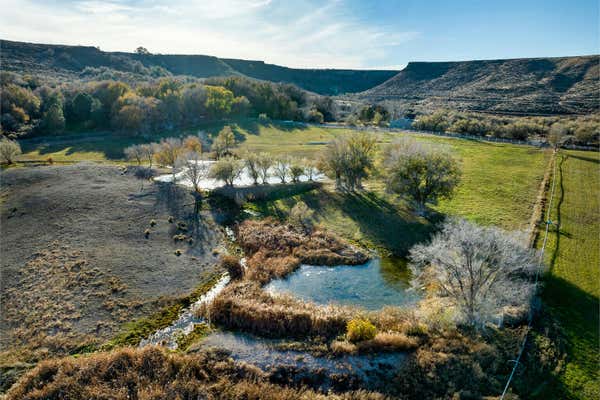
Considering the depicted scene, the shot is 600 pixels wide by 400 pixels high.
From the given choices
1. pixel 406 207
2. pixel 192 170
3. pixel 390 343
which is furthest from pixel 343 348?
pixel 192 170

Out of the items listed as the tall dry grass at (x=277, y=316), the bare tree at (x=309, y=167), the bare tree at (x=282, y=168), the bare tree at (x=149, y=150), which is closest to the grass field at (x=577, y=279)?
the tall dry grass at (x=277, y=316)

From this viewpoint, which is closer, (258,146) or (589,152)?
(589,152)

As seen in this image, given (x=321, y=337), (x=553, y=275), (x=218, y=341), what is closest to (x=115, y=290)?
(x=218, y=341)

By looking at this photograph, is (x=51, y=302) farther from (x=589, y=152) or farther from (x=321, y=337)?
(x=589, y=152)

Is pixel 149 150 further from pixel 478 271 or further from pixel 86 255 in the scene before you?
pixel 478 271

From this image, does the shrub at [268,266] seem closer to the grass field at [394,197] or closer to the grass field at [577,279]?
the grass field at [394,197]

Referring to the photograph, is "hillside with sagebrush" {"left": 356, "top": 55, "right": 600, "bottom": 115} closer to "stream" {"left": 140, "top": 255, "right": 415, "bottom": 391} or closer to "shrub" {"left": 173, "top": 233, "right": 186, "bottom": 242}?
"stream" {"left": 140, "top": 255, "right": 415, "bottom": 391}
